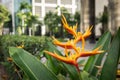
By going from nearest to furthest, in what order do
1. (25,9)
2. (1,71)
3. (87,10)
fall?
(1,71) < (87,10) < (25,9)

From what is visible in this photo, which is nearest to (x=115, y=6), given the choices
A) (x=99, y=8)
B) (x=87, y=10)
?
(x=87, y=10)

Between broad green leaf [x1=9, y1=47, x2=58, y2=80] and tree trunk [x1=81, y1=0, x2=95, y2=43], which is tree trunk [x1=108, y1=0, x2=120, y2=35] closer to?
tree trunk [x1=81, y1=0, x2=95, y2=43]

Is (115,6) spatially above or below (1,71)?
above

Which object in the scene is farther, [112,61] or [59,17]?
[59,17]

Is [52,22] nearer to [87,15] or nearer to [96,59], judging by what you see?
[87,15]

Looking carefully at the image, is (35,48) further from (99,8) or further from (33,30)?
(33,30)

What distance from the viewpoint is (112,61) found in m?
2.22

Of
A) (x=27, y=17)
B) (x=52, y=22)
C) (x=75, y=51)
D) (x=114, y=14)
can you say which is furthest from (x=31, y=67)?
(x=27, y=17)

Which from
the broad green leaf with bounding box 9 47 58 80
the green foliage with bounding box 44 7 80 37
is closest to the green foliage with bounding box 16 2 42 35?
the green foliage with bounding box 44 7 80 37

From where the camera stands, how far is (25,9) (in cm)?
5272

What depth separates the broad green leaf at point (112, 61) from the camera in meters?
2.21

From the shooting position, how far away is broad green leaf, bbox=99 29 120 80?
2205 mm

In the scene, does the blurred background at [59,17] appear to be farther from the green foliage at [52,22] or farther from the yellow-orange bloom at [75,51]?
the yellow-orange bloom at [75,51]

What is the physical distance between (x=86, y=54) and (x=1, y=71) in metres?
6.35
